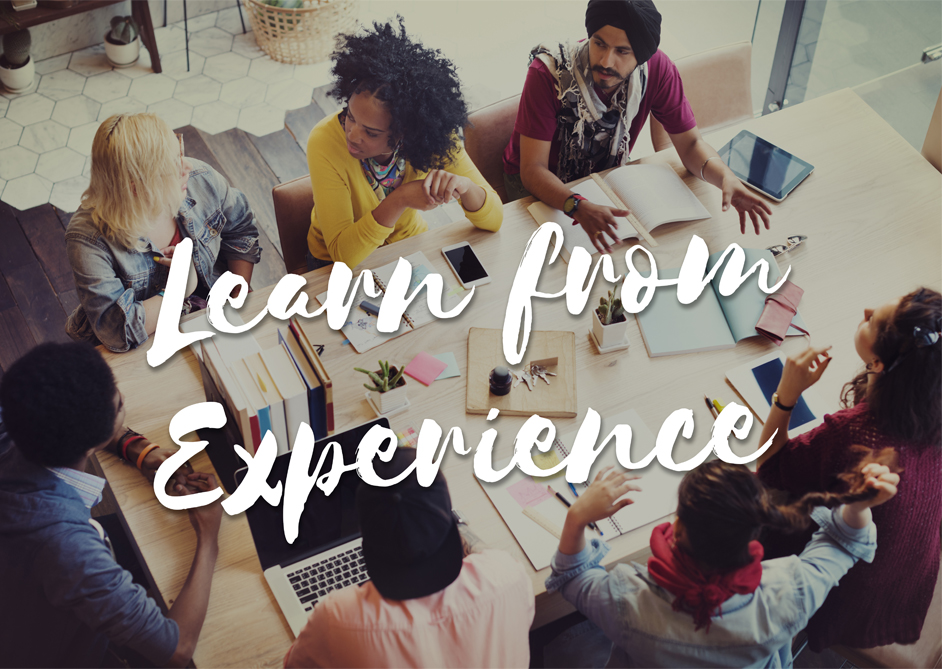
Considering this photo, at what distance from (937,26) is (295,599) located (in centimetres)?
329

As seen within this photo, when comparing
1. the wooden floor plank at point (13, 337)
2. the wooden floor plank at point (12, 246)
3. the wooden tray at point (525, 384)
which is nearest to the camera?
the wooden tray at point (525, 384)

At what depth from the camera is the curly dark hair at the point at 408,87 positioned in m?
1.92

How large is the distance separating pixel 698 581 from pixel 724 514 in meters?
0.14

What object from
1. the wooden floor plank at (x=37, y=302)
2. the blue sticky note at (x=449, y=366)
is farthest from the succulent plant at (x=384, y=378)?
the wooden floor plank at (x=37, y=302)

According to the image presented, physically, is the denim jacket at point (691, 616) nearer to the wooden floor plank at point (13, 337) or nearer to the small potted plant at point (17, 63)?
the wooden floor plank at point (13, 337)

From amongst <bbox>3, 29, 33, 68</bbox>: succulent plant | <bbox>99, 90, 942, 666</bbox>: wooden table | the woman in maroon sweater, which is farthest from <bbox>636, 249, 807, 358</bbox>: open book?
<bbox>3, 29, 33, 68</bbox>: succulent plant

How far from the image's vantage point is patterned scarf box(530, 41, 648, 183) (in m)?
2.21

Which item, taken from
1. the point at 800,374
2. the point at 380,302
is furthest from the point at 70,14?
the point at 800,374

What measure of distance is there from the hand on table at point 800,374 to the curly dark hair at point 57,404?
143cm

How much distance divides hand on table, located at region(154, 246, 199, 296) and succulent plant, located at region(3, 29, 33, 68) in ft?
7.68

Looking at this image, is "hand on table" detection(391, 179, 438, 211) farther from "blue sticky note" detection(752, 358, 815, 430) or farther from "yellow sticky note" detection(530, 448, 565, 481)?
"blue sticky note" detection(752, 358, 815, 430)

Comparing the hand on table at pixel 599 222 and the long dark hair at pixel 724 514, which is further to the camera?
the hand on table at pixel 599 222

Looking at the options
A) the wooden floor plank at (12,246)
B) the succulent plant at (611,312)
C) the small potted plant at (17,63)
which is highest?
the succulent plant at (611,312)

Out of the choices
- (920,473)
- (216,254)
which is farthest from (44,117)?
(920,473)
